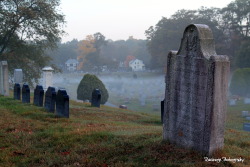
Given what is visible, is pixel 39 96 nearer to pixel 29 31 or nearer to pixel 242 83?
pixel 29 31

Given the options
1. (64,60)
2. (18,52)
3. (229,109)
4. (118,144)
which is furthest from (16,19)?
(64,60)

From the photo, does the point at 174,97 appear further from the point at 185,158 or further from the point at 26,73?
the point at 26,73

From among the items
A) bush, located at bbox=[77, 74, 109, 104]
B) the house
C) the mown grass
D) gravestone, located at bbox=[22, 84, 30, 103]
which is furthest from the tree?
the house

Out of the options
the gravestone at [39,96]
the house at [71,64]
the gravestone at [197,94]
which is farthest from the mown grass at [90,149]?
the house at [71,64]

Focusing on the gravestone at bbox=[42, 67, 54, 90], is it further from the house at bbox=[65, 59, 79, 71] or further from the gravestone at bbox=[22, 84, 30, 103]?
the house at bbox=[65, 59, 79, 71]

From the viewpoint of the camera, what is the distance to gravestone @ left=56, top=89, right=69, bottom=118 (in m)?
11.3

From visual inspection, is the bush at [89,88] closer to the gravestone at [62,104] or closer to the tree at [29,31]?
the tree at [29,31]

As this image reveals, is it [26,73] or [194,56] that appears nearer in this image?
[194,56]

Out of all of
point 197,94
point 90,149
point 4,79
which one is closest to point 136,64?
point 4,79

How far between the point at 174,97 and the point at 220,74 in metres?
1.19

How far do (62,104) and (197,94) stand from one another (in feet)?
20.2

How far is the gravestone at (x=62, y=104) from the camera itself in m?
11.3

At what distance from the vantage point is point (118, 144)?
712 cm

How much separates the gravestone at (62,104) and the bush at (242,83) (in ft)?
102
